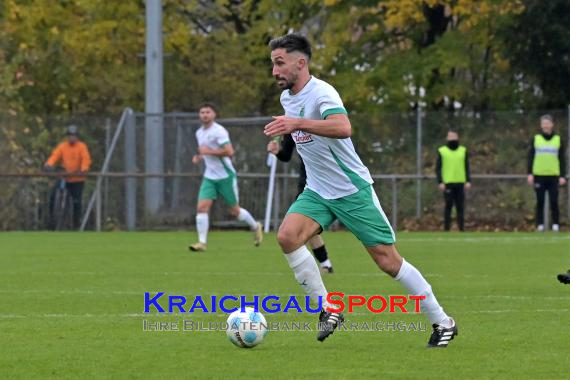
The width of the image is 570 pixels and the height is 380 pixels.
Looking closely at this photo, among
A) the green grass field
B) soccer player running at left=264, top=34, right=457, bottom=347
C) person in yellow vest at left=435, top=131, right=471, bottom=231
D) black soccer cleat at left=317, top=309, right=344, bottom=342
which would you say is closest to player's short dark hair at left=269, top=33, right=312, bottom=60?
soccer player running at left=264, top=34, right=457, bottom=347

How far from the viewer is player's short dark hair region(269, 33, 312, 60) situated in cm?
936

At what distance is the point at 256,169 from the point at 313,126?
21.2 metres

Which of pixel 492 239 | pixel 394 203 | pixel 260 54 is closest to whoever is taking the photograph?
pixel 492 239

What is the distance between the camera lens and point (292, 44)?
9.38 m

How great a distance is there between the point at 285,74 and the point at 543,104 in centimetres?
2363

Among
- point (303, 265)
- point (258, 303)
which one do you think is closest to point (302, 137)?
point (303, 265)

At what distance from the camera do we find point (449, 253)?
19.8m

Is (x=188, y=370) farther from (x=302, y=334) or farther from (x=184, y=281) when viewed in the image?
(x=184, y=281)

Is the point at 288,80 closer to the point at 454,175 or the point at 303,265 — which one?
the point at 303,265

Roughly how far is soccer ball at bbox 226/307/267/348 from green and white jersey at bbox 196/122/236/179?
1107cm

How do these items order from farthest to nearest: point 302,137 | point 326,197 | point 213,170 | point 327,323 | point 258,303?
point 213,170
point 258,303
point 326,197
point 302,137
point 327,323

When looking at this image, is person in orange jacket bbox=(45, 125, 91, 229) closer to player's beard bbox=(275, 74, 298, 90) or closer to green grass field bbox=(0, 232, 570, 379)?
green grass field bbox=(0, 232, 570, 379)

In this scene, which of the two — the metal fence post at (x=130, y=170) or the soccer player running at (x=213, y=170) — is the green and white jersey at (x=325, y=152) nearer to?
the soccer player running at (x=213, y=170)

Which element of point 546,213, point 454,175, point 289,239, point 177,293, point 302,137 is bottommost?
point 177,293
